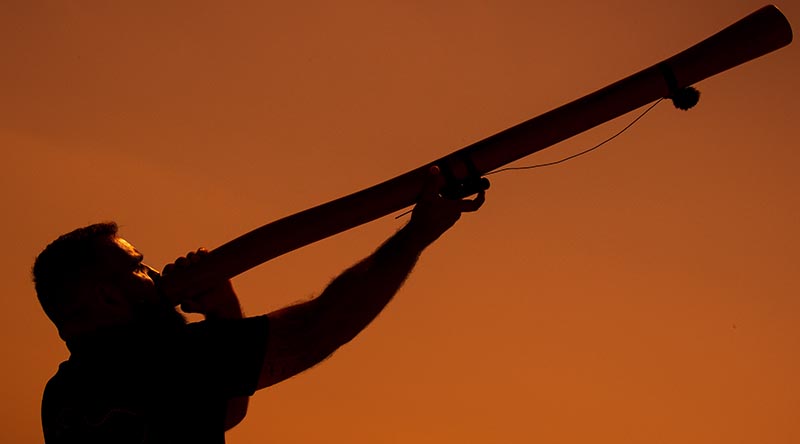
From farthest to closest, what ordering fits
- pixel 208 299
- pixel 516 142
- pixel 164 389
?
pixel 208 299 → pixel 516 142 → pixel 164 389

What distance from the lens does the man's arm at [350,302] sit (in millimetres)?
1143

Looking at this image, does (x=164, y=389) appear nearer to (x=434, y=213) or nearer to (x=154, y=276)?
(x=154, y=276)

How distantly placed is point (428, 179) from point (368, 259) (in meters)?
0.15

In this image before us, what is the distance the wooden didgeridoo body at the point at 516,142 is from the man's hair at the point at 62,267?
0.43 ft

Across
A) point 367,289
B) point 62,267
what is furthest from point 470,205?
point 62,267

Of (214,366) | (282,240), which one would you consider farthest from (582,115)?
(214,366)

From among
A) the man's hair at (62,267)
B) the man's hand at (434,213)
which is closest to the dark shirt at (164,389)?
the man's hair at (62,267)

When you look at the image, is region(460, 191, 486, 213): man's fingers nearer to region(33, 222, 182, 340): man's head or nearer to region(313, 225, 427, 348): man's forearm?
region(313, 225, 427, 348): man's forearm

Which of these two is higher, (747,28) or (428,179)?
(747,28)

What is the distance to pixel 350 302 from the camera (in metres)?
1.17

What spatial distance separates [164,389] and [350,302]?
284 millimetres

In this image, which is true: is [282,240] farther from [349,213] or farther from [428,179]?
[428,179]

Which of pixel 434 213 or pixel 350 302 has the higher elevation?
pixel 434 213

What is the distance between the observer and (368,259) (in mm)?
1214
